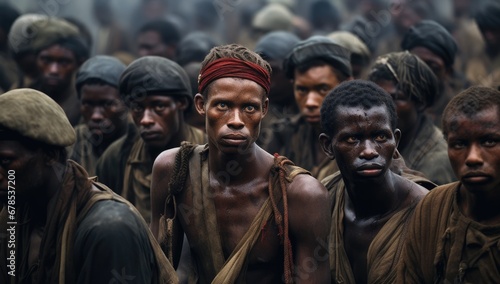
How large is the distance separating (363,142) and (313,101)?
7.23ft

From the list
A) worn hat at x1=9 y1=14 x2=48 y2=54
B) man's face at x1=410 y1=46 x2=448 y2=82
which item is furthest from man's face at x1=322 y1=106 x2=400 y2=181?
worn hat at x1=9 y1=14 x2=48 y2=54

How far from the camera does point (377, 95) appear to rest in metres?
6.19

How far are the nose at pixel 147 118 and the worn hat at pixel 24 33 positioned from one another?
132 inches

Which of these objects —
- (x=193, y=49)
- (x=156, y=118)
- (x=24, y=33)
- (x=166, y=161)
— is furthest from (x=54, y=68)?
(x=166, y=161)

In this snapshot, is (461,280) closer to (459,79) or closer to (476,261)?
(476,261)

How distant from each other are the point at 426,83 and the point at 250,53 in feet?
7.28

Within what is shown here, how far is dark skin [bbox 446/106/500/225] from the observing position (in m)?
4.99

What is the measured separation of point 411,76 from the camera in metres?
7.73

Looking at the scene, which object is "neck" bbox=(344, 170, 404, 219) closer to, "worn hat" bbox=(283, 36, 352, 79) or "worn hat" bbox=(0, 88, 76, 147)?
"worn hat" bbox=(0, 88, 76, 147)

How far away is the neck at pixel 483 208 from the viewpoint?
16.5 ft

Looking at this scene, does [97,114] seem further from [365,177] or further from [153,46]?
[153,46]

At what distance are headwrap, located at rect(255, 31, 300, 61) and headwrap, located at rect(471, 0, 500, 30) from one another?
6.85 feet

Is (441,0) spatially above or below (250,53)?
below

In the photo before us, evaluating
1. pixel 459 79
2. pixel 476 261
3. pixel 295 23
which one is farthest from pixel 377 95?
pixel 295 23
